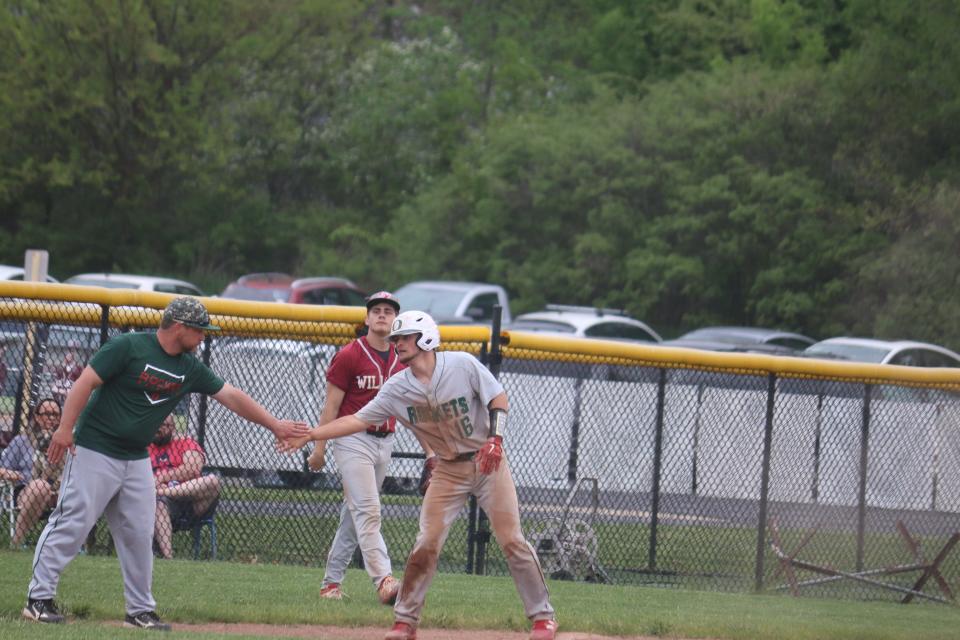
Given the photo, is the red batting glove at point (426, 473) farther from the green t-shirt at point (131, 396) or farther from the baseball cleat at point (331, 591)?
the green t-shirt at point (131, 396)

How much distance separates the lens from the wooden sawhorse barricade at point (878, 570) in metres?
11.1

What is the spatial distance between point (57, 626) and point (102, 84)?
31709mm

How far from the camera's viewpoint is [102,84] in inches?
1462

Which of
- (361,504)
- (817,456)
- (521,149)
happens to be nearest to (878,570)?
(817,456)

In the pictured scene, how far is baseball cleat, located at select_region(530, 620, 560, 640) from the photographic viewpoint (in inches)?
301

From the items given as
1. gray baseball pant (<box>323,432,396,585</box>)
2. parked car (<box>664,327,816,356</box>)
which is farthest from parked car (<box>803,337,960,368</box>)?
gray baseball pant (<box>323,432,396,585</box>)

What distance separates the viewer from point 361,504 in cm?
890

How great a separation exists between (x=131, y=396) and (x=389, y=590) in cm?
219

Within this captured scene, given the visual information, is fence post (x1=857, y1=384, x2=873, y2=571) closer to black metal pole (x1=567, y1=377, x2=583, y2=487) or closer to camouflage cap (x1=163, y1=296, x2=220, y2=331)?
black metal pole (x1=567, y1=377, x2=583, y2=487)

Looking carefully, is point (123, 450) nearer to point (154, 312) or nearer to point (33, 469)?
point (154, 312)

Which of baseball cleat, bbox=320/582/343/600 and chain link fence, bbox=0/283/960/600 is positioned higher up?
chain link fence, bbox=0/283/960/600

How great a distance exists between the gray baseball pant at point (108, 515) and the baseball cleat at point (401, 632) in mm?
1306

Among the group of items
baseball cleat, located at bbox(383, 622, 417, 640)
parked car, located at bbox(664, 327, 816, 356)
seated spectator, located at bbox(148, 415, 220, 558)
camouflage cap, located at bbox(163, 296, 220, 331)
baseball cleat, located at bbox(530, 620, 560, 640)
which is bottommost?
baseball cleat, located at bbox(383, 622, 417, 640)

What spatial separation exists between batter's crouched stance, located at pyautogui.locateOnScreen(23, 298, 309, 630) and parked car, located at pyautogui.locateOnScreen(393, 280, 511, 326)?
1726cm
